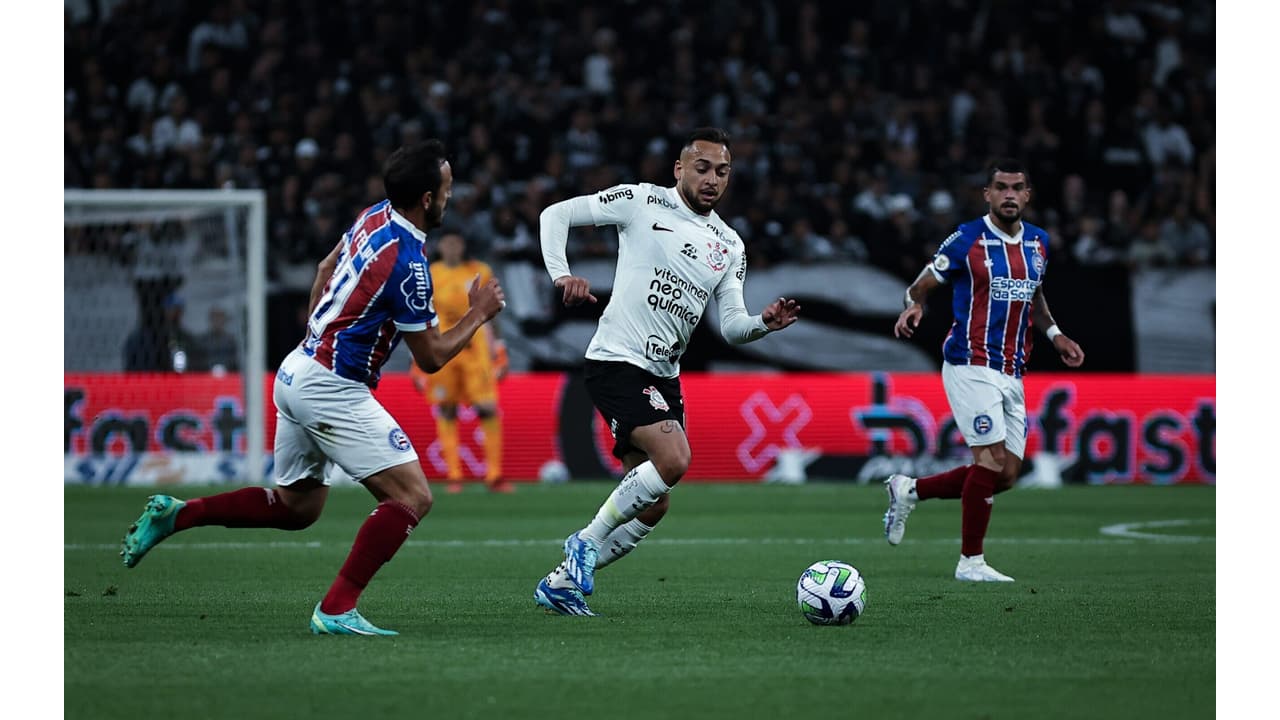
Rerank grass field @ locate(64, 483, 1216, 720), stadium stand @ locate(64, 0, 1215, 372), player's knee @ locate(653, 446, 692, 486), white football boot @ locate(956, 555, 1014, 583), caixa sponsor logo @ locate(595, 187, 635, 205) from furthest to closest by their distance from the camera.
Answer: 1. stadium stand @ locate(64, 0, 1215, 372)
2. white football boot @ locate(956, 555, 1014, 583)
3. caixa sponsor logo @ locate(595, 187, 635, 205)
4. player's knee @ locate(653, 446, 692, 486)
5. grass field @ locate(64, 483, 1216, 720)

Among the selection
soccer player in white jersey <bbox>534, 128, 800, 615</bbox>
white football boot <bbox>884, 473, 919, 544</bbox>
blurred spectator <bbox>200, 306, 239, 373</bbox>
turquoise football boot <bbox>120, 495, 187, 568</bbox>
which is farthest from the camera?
blurred spectator <bbox>200, 306, 239, 373</bbox>

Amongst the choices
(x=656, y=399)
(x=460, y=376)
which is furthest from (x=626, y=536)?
(x=460, y=376)

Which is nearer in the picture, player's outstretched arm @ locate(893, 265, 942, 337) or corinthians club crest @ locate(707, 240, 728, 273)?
corinthians club crest @ locate(707, 240, 728, 273)

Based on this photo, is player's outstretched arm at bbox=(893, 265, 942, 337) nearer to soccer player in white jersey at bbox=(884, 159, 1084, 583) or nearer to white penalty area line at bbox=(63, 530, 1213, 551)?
soccer player in white jersey at bbox=(884, 159, 1084, 583)

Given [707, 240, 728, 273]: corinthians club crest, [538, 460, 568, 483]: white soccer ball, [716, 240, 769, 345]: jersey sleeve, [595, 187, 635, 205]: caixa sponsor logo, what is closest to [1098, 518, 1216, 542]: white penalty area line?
[716, 240, 769, 345]: jersey sleeve

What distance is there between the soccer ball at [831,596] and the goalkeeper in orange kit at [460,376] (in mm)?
8591

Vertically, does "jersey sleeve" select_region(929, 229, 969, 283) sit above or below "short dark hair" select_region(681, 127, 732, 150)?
below

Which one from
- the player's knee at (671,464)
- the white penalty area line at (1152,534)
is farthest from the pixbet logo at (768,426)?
the player's knee at (671,464)

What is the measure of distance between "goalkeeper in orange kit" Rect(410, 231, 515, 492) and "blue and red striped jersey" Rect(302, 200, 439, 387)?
8.63 metres

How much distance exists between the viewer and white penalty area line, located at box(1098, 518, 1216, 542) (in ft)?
38.8

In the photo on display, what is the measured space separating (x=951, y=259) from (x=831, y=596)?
11.3 ft

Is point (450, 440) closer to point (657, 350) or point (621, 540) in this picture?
point (621, 540)

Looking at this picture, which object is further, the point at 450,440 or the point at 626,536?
the point at 450,440

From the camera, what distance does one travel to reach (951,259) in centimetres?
998
